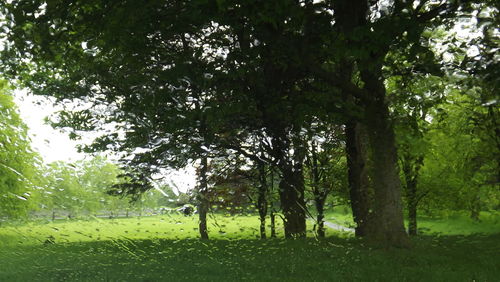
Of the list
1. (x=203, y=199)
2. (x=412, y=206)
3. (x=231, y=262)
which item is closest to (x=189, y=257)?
(x=231, y=262)

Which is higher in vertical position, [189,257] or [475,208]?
[475,208]

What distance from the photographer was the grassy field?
21.7 ft

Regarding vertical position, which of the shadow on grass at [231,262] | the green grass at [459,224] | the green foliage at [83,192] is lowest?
the shadow on grass at [231,262]

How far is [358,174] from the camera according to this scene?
1243 centimetres

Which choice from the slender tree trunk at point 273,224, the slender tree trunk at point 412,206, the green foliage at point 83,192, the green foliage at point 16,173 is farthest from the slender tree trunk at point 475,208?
the green foliage at point 16,173

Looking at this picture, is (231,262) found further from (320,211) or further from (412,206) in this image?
(412,206)

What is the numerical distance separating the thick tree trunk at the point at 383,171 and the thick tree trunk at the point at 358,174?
654 millimetres

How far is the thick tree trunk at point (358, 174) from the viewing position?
11.8m

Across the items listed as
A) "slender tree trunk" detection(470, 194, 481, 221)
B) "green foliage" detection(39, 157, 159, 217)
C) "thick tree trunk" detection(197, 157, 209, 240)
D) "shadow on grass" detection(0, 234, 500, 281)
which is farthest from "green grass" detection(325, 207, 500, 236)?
"green foliage" detection(39, 157, 159, 217)

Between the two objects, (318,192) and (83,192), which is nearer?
(83,192)

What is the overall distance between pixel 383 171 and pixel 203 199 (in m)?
5.33

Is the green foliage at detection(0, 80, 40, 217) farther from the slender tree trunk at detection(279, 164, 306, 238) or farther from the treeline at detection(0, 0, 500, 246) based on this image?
the slender tree trunk at detection(279, 164, 306, 238)

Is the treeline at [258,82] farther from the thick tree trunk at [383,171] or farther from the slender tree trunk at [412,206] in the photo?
the slender tree trunk at [412,206]

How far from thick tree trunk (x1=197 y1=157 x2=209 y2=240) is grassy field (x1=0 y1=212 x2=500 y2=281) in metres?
0.16
